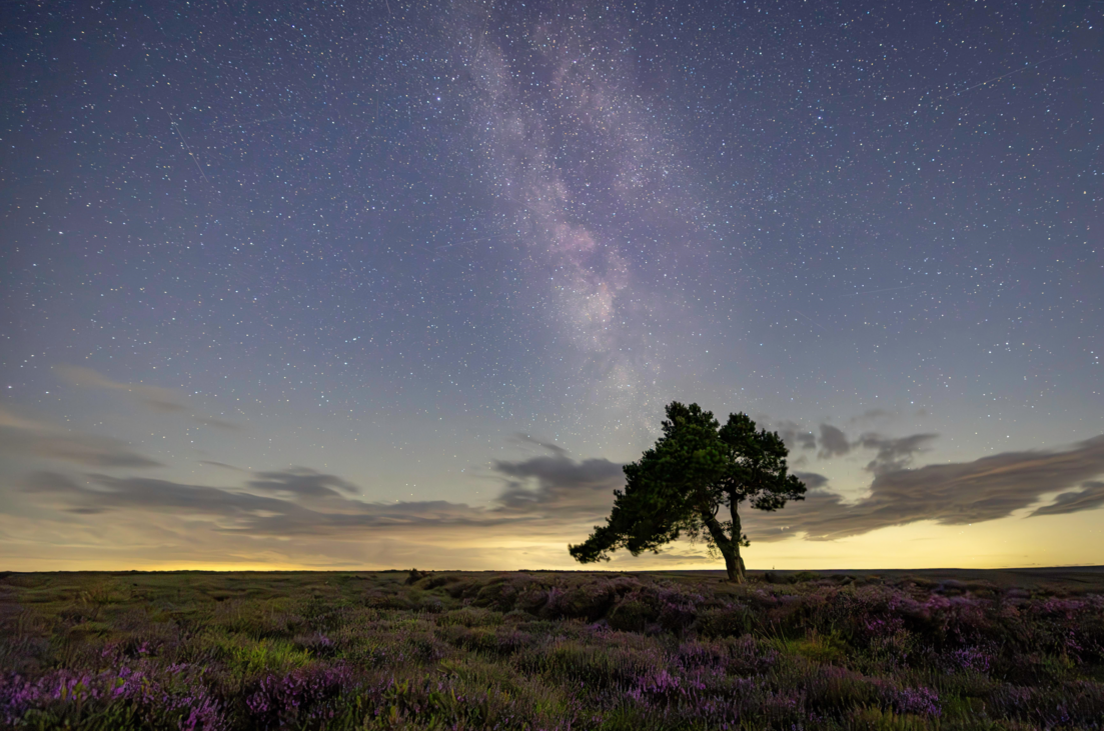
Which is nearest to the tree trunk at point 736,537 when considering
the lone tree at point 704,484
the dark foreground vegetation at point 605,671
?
the lone tree at point 704,484

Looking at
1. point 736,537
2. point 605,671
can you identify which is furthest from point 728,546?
point 605,671

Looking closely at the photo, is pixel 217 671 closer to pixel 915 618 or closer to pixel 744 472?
pixel 915 618

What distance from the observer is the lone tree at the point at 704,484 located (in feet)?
79.6

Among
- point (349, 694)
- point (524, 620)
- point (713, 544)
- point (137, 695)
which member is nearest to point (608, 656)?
point (349, 694)

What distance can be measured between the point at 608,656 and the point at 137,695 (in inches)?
215

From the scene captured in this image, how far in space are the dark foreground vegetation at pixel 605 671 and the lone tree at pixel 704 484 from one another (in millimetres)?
10587

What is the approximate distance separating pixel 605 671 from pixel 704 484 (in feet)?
64.4

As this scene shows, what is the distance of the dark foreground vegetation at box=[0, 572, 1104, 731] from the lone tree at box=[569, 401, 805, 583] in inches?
417

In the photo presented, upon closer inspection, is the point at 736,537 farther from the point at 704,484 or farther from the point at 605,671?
the point at 605,671

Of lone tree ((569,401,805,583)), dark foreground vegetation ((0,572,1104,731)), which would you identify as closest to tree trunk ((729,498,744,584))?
lone tree ((569,401,805,583))

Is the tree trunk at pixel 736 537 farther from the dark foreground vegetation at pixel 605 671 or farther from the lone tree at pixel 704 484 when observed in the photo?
the dark foreground vegetation at pixel 605 671

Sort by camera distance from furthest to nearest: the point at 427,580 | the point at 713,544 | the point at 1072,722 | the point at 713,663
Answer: the point at 427,580 → the point at 713,544 → the point at 713,663 → the point at 1072,722

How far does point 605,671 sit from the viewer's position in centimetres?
672

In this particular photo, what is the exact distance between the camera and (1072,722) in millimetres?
4656
